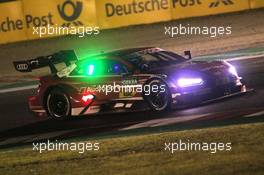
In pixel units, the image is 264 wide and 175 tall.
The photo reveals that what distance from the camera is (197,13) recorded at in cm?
2509

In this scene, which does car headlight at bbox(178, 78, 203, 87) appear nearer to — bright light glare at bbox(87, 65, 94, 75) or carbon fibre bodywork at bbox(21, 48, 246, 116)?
carbon fibre bodywork at bbox(21, 48, 246, 116)

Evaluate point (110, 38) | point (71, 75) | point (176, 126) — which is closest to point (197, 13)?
point (110, 38)

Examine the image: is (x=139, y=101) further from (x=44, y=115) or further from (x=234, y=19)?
(x=234, y=19)

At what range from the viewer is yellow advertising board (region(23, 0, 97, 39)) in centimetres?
2517

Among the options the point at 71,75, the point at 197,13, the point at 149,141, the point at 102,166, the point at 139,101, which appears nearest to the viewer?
the point at 102,166

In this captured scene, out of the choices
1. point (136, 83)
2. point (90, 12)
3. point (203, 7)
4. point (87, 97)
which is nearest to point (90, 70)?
point (87, 97)

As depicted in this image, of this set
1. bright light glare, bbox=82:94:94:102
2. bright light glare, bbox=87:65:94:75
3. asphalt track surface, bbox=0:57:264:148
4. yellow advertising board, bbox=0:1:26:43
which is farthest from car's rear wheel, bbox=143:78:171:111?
yellow advertising board, bbox=0:1:26:43

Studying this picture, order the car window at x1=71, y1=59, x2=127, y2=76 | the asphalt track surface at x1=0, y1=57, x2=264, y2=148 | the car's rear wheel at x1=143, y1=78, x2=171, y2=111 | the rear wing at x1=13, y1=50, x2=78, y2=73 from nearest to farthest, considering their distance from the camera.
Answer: the asphalt track surface at x1=0, y1=57, x2=264, y2=148, the car's rear wheel at x1=143, y1=78, x2=171, y2=111, the car window at x1=71, y1=59, x2=127, y2=76, the rear wing at x1=13, y1=50, x2=78, y2=73

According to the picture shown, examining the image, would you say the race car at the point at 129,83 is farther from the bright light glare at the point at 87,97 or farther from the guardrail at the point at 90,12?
the guardrail at the point at 90,12

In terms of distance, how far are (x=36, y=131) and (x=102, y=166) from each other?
451 centimetres

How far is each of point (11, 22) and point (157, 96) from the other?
13.3 meters

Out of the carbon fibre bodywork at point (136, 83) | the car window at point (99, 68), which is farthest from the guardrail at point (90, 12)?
the car window at point (99, 68)

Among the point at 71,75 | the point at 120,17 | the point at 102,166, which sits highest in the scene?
Result: the point at 120,17

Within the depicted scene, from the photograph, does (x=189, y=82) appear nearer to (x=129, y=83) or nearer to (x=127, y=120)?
(x=129, y=83)
